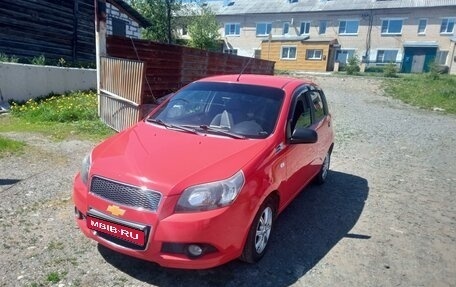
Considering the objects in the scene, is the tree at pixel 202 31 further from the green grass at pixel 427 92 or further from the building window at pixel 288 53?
the green grass at pixel 427 92

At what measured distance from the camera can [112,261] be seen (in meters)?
3.15

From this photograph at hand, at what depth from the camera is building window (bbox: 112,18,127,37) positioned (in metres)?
17.3

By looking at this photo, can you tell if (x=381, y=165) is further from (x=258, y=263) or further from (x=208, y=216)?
(x=208, y=216)

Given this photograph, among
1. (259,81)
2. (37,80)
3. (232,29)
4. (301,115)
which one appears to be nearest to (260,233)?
(301,115)

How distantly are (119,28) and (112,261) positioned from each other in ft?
55.2

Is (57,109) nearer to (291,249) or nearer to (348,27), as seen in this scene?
(291,249)

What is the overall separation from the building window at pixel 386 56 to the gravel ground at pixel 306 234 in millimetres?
37149

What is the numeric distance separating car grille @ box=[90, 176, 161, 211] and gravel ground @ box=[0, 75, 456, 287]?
729mm

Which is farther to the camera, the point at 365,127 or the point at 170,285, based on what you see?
the point at 365,127

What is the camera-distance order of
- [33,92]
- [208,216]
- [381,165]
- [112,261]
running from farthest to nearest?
[33,92] < [381,165] < [112,261] < [208,216]

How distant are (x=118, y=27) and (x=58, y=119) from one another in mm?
10658

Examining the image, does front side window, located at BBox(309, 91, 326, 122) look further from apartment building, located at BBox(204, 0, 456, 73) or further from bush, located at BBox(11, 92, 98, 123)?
apartment building, located at BBox(204, 0, 456, 73)

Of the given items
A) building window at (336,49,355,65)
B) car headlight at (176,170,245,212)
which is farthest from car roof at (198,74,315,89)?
building window at (336,49,355,65)

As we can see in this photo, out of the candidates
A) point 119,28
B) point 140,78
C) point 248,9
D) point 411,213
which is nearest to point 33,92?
point 140,78
